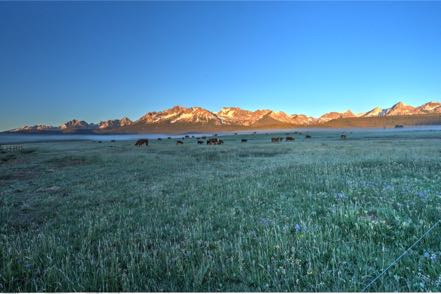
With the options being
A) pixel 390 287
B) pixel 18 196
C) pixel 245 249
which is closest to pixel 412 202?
pixel 390 287

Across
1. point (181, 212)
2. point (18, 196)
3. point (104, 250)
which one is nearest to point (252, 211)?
point (181, 212)

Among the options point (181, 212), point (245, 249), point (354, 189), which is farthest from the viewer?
point (354, 189)

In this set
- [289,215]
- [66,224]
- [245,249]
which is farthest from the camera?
[66,224]

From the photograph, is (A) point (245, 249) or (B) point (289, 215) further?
(B) point (289, 215)

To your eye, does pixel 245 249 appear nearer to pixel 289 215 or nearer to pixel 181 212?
pixel 289 215

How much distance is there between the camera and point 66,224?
8984 millimetres

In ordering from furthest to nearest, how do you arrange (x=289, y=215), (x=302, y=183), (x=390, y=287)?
(x=302, y=183)
(x=289, y=215)
(x=390, y=287)

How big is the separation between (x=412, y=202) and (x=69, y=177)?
2186 cm

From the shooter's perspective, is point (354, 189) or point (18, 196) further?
point (18, 196)

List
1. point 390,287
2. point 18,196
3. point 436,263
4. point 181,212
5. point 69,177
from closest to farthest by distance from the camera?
point 390,287
point 436,263
point 181,212
point 18,196
point 69,177

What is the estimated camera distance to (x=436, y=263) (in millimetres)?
4652

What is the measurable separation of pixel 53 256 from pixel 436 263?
7.78 meters

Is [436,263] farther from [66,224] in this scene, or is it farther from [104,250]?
[66,224]

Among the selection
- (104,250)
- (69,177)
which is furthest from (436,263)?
(69,177)
